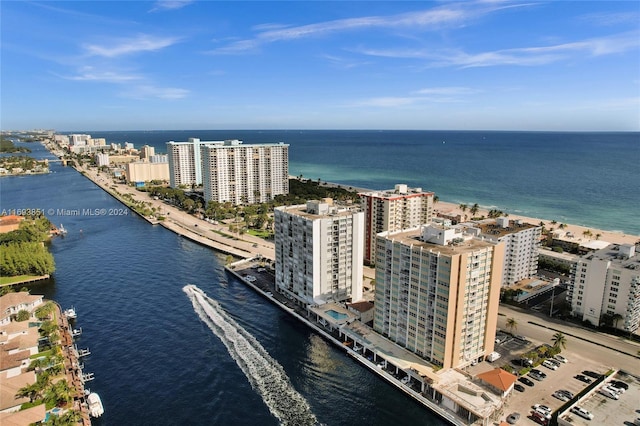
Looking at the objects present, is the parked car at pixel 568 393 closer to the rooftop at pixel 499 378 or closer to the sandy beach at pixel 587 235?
the rooftop at pixel 499 378

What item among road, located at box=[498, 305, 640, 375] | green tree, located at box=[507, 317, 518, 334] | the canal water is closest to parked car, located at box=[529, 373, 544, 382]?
road, located at box=[498, 305, 640, 375]

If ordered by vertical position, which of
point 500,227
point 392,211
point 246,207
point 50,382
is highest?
point 392,211

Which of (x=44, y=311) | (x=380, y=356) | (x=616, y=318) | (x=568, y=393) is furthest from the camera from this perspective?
(x=44, y=311)

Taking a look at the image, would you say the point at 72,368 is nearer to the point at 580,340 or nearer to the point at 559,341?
the point at 559,341

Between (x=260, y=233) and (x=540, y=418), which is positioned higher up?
(x=260, y=233)

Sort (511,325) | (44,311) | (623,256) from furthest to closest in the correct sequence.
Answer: (623,256), (44,311), (511,325)

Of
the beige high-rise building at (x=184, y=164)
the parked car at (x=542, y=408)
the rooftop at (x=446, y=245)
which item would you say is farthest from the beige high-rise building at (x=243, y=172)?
the parked car at (x=542, y=408)

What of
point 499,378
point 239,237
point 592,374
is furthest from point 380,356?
point 239,237
